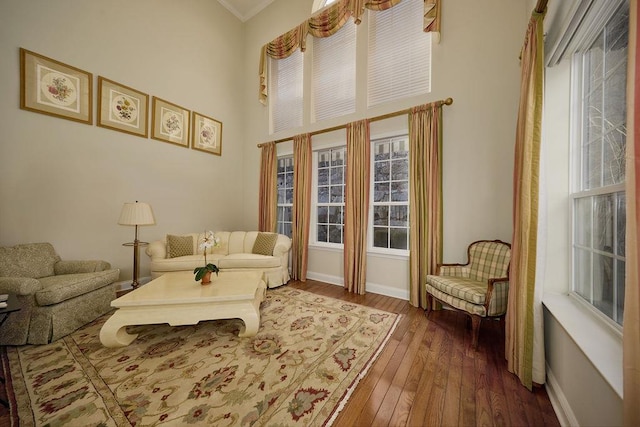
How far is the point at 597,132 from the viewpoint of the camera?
142cm

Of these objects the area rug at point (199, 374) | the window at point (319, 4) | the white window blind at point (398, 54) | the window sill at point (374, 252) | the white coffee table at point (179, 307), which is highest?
the window at point (319, 4)

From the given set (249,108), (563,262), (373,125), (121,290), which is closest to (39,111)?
(121,290)

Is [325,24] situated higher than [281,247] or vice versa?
[325,24]

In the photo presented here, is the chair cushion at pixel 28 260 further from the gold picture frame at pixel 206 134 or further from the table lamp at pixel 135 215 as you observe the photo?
the gold picture frame at pixel 206 134

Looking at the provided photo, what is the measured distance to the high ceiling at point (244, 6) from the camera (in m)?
4.60

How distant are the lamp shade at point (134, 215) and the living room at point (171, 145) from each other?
0.61 metres

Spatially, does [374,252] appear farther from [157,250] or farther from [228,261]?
[157,250]

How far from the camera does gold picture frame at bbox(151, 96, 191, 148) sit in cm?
372

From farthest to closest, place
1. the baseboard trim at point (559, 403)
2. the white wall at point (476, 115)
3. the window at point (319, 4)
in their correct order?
the window at point (319, 4)
the white wall at point (476, 115)
the baseboard trim at point (559, 403)

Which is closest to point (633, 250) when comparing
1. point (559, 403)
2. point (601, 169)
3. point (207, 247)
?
point (601, 169)

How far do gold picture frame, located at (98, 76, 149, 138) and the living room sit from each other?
0.10 m

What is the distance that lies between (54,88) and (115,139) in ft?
2.52

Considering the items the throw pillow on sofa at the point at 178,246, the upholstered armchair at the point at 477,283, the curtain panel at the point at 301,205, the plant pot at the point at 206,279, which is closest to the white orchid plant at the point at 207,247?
the plant pot at the point at 206,279

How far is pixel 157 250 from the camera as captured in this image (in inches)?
133
